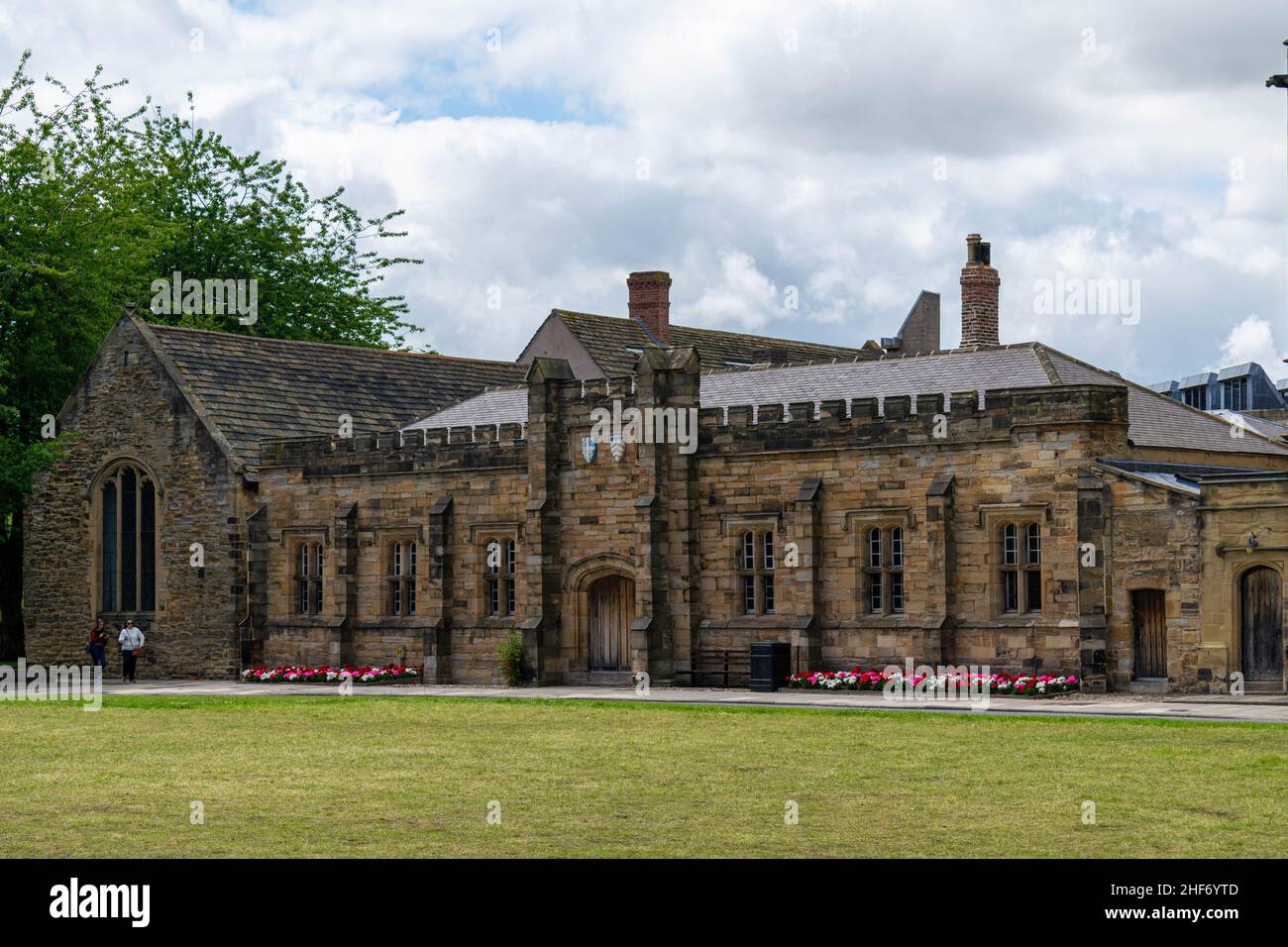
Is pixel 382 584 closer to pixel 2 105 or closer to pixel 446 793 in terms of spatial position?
Answer: pixel 2 105

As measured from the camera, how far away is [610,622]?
133 feet

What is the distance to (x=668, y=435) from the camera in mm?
38812

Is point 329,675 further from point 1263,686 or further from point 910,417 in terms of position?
point 1263,686

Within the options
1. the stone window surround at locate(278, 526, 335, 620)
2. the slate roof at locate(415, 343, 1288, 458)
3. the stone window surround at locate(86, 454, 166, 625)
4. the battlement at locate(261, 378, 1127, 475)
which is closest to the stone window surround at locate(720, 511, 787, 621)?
the battlement at locate(261, 378, 1127, 475)

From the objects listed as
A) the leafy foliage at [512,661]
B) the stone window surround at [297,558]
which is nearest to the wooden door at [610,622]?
the leafy foliage at [512,661]

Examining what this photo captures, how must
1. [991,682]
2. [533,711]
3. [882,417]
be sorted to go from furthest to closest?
[882,417], [991,682], [533,711]

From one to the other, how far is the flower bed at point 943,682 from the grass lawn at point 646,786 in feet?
16.3

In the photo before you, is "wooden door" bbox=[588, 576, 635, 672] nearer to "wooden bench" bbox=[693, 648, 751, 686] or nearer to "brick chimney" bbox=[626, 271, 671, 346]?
"wooden bench" bbox=[693, 648, 751, 686]

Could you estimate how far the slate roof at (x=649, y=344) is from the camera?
55875 mm

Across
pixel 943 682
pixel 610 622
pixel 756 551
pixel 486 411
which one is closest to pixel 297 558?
pixel 486 411

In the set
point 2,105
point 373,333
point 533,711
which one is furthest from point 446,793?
point 373,333

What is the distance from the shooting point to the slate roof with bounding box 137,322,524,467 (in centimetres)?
4666

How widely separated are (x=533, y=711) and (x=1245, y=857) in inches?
724

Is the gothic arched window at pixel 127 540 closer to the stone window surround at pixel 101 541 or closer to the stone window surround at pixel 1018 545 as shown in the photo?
the stone window surround at pixel 101 541
